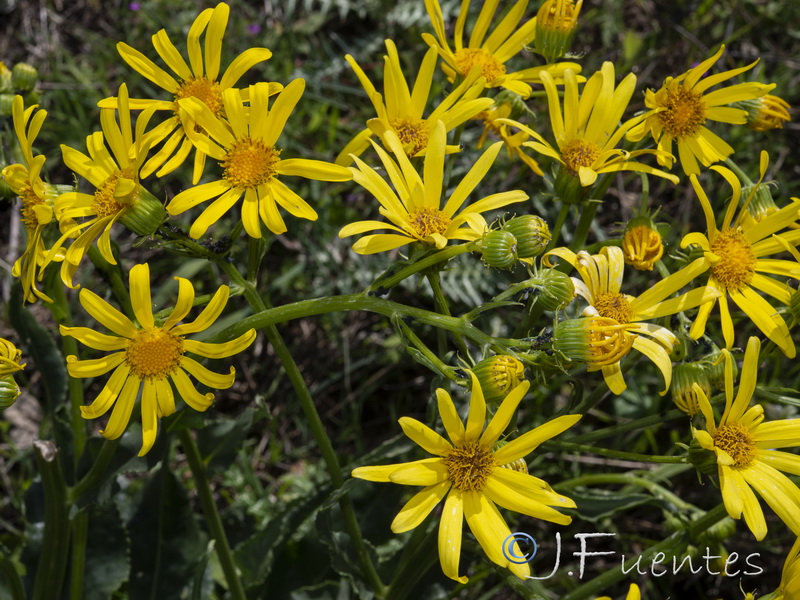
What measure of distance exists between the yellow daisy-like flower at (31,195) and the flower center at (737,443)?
2.43m

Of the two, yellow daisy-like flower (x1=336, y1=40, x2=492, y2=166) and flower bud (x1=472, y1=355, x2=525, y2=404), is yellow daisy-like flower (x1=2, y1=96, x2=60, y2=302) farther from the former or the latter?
flower bud (x1=472, y1=355, x2=525, y2=404)

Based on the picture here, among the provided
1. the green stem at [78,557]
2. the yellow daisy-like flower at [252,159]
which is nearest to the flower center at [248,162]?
the yellow daisy-like flower at [252,159]

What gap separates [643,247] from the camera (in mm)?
3016

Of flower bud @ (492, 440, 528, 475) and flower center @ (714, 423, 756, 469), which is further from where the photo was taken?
flower center @ (714, 423, 756, 469)

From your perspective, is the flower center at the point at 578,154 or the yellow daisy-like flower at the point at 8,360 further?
the flower center at the point at 578,154

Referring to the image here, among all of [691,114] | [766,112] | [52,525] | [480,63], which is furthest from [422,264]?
[52,525]

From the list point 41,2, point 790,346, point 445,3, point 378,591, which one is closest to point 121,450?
point 378,591

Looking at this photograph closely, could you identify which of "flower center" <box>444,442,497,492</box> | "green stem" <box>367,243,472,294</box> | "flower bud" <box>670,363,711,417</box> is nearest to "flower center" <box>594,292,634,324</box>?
"flower bud" <box>670,363,711,417</box>

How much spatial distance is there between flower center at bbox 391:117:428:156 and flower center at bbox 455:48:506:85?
40cm

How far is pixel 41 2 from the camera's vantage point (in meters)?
6.31

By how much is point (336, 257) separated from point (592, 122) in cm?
248

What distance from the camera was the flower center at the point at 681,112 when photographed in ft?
10.5

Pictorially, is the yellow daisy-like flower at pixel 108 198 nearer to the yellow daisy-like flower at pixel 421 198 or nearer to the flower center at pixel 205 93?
the flower center at pixel 205 93

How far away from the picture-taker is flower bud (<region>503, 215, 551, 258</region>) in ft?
9.19
